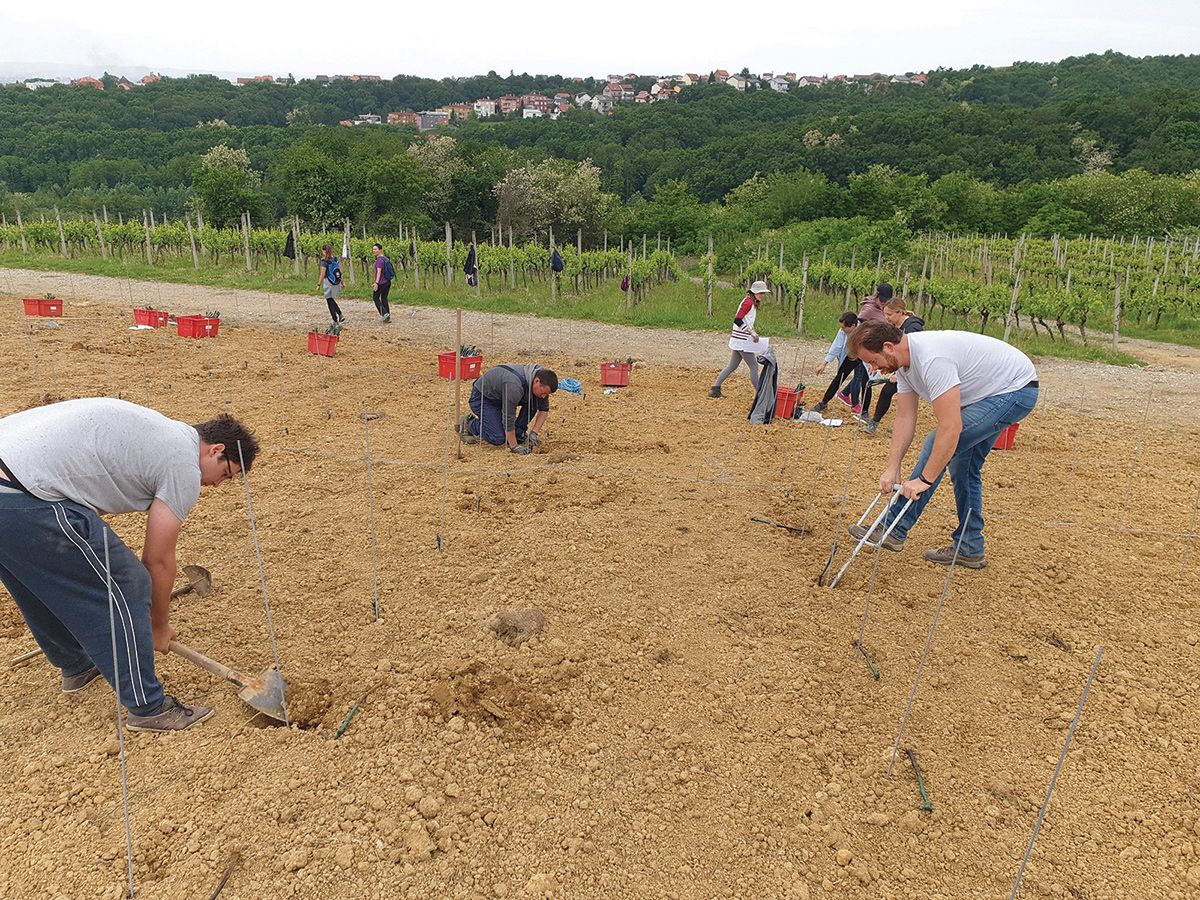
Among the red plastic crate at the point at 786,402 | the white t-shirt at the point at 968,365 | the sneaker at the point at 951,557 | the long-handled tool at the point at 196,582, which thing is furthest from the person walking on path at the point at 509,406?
the sneaker at the point at 951,557

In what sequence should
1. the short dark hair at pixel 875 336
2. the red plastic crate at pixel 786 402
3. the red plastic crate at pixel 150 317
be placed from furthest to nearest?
1. the red plastic crate at pixel 150 317
2. the red plastic crate at pixel 786 402
3. the short dark hair at pixel 875 336

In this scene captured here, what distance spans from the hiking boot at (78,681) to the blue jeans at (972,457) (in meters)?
4.27

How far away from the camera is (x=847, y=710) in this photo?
125 inches

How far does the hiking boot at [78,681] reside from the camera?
9.96ft

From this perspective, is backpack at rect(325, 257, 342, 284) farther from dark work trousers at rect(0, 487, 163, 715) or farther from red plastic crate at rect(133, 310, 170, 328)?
dark work trousers at rect(0, 487, 163, 715)

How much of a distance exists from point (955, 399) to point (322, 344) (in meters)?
8.22

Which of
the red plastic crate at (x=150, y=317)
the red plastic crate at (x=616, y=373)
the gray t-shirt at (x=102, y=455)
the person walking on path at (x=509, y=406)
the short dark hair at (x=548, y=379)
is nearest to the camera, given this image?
the gray t-shirt at (x=102, y=455)

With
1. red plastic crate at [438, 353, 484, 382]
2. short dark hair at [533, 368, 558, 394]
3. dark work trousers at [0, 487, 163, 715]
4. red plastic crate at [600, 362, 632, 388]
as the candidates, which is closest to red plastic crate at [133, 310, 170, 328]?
red plastic crate at [438, 353, 484, 382]

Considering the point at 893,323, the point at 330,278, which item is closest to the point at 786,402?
the point at 893,323

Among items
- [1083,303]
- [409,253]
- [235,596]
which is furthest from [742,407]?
[409,253]

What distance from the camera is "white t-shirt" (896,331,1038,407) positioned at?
12.5 feet

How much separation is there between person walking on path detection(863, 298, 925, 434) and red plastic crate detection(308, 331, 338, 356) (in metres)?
6.94

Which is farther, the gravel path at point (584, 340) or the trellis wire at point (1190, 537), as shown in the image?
the gravel path at point (584, 340)

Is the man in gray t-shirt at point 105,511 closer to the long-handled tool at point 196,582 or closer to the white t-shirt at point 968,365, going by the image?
the long-handled tool at point 196,582
